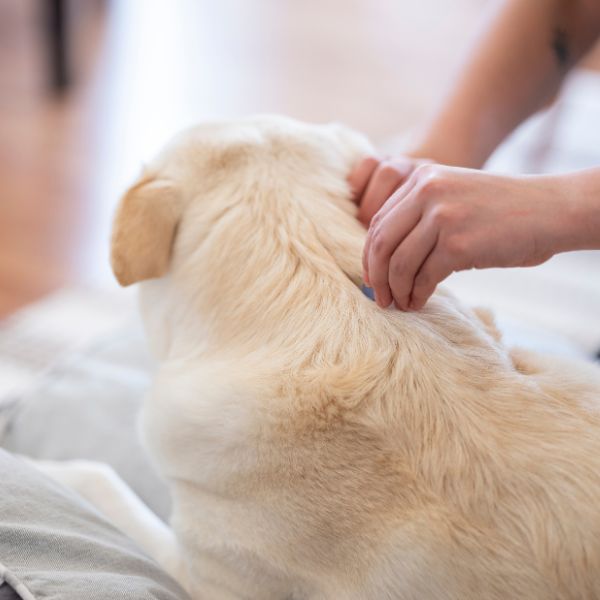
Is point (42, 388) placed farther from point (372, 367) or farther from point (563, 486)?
point (563, 486)

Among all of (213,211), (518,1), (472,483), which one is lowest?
(472,483)

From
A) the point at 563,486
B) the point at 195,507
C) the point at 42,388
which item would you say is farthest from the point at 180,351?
the point at 42,388

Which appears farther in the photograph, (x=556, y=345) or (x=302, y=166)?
(x=556, y=345)

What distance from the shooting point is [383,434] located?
861 mm

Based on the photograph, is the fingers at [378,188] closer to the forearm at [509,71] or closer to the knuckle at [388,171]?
the knuckle at [388,171]

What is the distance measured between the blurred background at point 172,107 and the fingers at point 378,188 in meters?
0.66

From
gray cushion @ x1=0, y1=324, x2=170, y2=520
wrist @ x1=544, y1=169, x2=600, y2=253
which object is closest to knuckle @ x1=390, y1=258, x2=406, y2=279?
wrist @ x1=544, y1=169, x2=600, y2=253

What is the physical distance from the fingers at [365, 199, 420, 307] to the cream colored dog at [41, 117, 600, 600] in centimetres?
4

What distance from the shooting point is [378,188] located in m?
1.04

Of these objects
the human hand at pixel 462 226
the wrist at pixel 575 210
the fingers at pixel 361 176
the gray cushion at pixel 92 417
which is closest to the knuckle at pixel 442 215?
the human hand at pixel 462 226

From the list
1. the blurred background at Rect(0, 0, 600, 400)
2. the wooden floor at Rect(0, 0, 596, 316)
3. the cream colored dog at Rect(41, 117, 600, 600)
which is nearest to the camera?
the cream colored dog at Rect(41, 117, 600, 600)

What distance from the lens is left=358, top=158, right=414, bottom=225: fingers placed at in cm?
104

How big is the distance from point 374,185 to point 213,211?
21cm

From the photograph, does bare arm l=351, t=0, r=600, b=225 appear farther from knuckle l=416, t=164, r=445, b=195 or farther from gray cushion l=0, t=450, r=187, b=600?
gray cushion l=0, t=450, r=187, b=600
